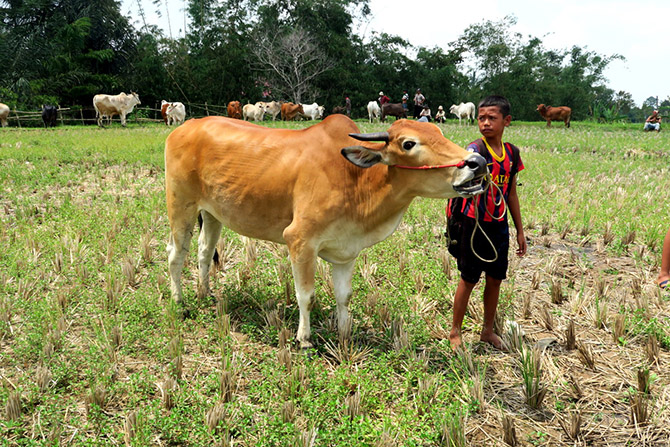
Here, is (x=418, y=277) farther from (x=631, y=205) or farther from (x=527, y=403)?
(x=631, y=205)

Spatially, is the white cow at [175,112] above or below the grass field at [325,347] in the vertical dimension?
above

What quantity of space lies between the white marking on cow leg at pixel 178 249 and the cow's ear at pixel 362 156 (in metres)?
1.57

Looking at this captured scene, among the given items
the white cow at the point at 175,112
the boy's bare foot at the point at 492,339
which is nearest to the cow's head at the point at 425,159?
the boy's bare foot at the point at 492,339

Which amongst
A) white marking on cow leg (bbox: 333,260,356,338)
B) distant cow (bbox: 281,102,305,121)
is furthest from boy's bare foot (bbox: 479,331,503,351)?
distant cow (bbox: 281,102,305,121)

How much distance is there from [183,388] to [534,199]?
560cm

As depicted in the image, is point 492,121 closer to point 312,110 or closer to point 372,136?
point 372,136

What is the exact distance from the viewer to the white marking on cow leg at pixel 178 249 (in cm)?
362

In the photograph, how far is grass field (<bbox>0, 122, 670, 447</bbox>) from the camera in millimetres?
2381

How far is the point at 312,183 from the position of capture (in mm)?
2951

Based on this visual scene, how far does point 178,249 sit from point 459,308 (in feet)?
6.97

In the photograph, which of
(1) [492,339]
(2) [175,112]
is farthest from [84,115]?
(1) [492,339]

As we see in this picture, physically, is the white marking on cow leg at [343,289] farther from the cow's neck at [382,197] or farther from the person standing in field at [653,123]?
the person standing in field at [653,123]

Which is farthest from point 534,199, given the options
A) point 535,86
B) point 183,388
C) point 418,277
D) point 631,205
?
point 535,86

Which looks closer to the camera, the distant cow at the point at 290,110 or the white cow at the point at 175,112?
the white cow at the point at 175,112
